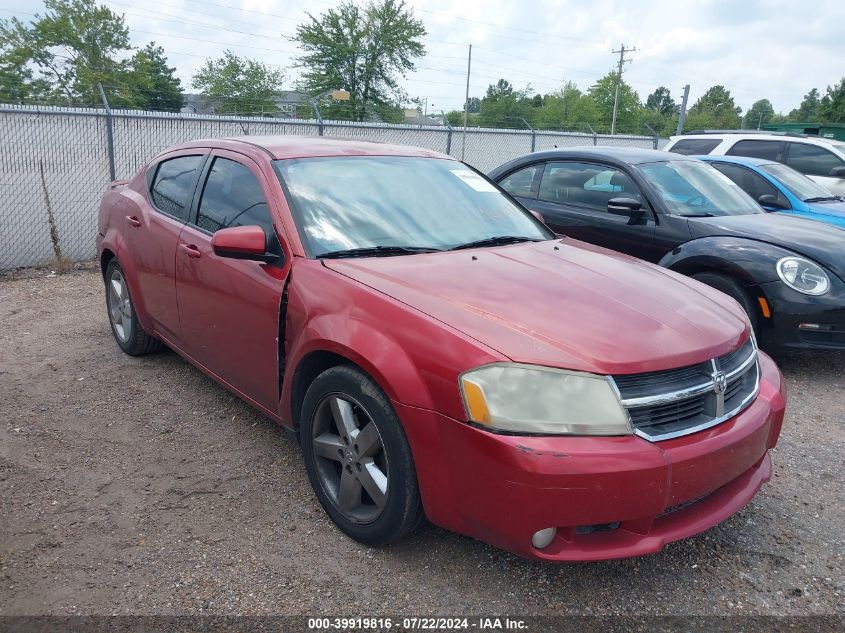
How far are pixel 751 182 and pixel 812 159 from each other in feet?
11.0

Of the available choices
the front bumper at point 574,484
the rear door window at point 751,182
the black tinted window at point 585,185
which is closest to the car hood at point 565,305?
the front bumper at point 574,484

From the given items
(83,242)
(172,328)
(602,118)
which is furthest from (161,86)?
(172,328)

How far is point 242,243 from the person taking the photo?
2926mm

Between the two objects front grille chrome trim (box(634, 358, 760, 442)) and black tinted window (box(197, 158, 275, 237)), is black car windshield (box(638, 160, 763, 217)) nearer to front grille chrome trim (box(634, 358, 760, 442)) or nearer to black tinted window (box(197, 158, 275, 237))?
front grille chrome trim (box(634, 358, 760, 442))

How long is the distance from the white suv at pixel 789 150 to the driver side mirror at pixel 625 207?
18.7ft

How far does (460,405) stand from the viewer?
7.20 feet

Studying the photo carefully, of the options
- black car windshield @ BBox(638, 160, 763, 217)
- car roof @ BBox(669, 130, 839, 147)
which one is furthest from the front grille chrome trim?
car roof @ BBox(669, 130, 839, 147)

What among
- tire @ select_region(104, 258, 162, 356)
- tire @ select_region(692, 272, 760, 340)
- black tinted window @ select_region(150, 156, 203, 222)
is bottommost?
tire @ select_region(104, 258, 162, 356)

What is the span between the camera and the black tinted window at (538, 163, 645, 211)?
233 inches

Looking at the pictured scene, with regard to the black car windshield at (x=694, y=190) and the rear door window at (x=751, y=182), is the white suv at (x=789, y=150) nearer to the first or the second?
the rear door window at (x=751, y=182)

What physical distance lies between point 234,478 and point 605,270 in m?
2.01

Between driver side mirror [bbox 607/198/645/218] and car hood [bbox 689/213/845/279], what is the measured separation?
0.41m

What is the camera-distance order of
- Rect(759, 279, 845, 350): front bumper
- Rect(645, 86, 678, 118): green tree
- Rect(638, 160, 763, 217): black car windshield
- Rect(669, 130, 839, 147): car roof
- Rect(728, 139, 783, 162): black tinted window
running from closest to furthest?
1. Rect(759, 279, 845, 350): front bumper
2. Rect(638, 160, 763, 217): black car windshield
3. Rect(669, 130, 839, 147): car roof
4. Rect(728, 139, 783, 162): black tinted window
5. Rect(645, 86, 678, 118): green tree

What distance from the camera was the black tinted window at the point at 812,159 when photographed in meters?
10.0
